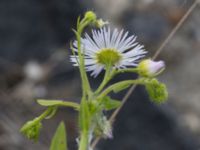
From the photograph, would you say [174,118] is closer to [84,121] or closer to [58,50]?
[58,50]

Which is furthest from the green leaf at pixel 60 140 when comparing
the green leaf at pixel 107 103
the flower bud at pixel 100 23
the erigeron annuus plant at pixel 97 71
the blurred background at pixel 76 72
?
the blurred background at pixel 76 72

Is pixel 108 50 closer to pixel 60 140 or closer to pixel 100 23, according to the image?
pixel 100 23

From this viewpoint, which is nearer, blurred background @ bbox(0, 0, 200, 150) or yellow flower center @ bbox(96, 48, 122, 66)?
yellow flower center @ bbox(96, 48, 122, 66)

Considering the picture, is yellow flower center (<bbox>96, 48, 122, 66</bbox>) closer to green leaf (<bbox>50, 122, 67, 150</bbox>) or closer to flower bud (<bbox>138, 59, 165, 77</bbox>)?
flower bud (<bbox>138, 59, 165, 77</bbox>)

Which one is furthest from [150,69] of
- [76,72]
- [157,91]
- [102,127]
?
[76,72]

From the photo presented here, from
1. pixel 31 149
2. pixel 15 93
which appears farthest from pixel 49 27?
pixel 31 149

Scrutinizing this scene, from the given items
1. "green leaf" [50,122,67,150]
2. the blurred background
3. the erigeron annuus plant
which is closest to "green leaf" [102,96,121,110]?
the erigeron annuus plant
